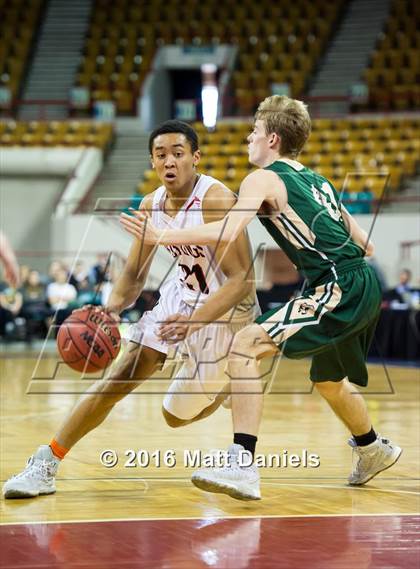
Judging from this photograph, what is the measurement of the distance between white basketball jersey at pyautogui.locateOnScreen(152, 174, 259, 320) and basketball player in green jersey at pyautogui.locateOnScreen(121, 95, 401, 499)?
0.93 ft

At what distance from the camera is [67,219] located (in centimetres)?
1895

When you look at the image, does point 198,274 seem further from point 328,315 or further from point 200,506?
point 200,506

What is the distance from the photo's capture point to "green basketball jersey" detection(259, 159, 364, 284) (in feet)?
14.9

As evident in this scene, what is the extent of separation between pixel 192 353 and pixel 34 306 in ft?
37.6

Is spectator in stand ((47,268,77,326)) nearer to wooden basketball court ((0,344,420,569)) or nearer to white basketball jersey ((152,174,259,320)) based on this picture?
wooden basketball court ((0,344,420,569))

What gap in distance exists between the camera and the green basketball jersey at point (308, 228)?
14.9 ft

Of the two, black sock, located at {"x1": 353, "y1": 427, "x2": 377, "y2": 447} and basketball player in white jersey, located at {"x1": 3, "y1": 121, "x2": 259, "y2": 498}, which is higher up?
basketball player in white jersey, located at {"x1": 3, "y1": 121, "x2": 259, "y2": 498}

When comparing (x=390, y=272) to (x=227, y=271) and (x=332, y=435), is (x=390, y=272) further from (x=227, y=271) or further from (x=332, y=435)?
(x=227, y=271)

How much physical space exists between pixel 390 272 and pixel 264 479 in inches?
435

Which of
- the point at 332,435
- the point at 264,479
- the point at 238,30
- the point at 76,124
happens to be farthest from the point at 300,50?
the point at 264,479

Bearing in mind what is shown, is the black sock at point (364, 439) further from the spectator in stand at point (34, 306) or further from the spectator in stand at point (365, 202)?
the spectator in stand at point (34, 306)

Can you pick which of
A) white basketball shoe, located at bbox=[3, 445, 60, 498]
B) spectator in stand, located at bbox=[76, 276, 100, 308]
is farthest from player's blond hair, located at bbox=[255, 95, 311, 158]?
spectator in stand, located at bbox=[76, 276, 100, 308]

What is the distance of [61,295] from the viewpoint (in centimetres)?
1429

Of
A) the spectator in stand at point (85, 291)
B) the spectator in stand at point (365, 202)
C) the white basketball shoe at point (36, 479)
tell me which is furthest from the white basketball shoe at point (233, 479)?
the spectator in stand at point (365, 202)
